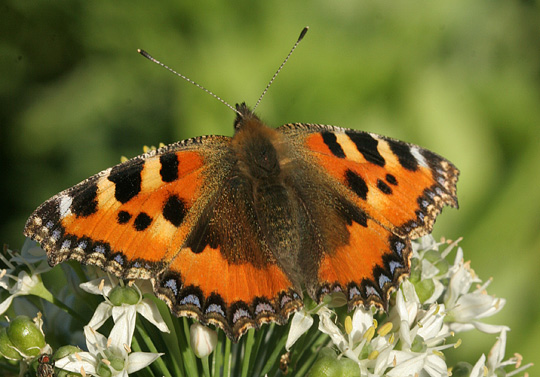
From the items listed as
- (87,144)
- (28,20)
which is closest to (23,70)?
(28,20)

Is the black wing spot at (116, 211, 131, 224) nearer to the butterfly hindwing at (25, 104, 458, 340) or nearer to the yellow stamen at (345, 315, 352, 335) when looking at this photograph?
the butterfly hindwing at (25, 104, 458, 340)

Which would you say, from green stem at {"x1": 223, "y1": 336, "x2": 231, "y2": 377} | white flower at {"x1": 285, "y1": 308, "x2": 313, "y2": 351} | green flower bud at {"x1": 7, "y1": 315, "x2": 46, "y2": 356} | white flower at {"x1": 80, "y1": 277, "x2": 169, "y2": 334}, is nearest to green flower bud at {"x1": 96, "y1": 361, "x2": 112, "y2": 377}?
white flower at {"x1": 80, "y1": 277, "x2": 169, "y2": 334}

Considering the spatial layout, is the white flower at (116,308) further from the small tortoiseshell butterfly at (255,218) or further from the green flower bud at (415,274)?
the green flower bud at (415,274)

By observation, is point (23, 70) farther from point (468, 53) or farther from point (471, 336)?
point (471, 336)

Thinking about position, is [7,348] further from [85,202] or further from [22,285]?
[85,202]

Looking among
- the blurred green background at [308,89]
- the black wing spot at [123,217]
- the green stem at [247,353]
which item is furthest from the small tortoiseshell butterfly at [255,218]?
the blurred green background at [308,89]
